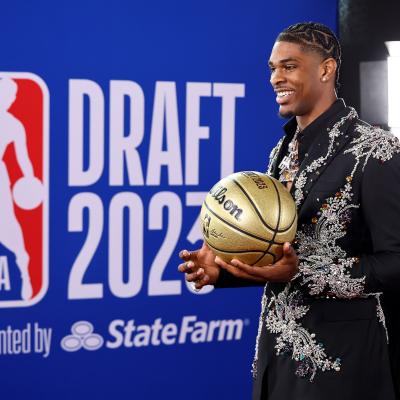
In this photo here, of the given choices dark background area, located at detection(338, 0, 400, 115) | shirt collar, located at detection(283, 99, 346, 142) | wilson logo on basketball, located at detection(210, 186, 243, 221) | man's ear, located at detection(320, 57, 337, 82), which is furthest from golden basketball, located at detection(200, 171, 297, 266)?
dark background area, located at detection(338, 0, 400, 115)

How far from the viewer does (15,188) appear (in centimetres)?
303

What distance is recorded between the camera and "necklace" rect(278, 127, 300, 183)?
6.68ft

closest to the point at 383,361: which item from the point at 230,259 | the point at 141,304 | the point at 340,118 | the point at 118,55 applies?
the point at 230,259

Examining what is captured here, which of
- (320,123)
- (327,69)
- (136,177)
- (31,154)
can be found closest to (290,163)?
(320,123)

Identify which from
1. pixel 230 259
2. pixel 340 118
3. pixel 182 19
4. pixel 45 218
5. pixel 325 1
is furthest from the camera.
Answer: pixel 325 1

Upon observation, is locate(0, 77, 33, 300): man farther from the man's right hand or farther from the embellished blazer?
the embellished blazer

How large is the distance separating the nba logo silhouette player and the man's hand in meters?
1.50

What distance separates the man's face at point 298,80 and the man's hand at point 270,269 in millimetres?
→ 458

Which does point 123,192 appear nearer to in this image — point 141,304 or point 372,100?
point 141,304

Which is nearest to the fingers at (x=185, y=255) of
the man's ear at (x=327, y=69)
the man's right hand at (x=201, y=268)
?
the man's right hand at (x=201, y=268)

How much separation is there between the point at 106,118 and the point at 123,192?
13.1 inches

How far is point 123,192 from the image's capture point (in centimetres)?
317

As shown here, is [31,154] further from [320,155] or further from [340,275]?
[340,275]

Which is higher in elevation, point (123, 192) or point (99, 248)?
point (123, 192)
